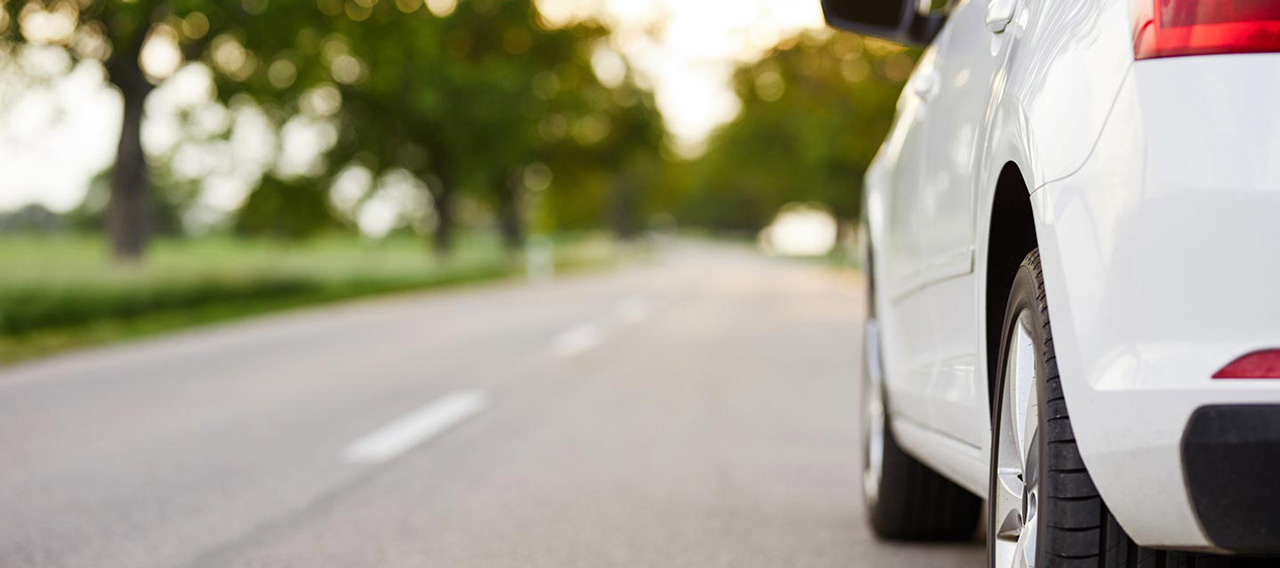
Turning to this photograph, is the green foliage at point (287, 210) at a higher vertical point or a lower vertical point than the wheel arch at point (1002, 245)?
lower

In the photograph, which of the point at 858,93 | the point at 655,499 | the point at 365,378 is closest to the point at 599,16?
the point at 858,93

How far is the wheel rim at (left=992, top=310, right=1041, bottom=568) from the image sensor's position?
89.5 inches

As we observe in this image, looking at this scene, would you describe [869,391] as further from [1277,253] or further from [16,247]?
[16,247]

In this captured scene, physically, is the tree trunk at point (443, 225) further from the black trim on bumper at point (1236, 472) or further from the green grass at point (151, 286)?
the black trim on bumper at point (1236, 472)

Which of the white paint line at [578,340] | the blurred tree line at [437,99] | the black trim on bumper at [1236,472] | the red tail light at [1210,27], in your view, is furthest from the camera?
the blurred tree line at [437,99]

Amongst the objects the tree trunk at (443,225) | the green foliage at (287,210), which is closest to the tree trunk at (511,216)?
the tree trunk at (443,225)

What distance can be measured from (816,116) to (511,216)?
10479 mm

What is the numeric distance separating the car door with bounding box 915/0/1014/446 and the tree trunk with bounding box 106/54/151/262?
20760mm

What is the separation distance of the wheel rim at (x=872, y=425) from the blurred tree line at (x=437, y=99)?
16.5 m

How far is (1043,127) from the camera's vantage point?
7.32 ft

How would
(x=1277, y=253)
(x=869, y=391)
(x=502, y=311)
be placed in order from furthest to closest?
(x=502, y=311) < (x=869, y=391) < (x=1277, y=253)

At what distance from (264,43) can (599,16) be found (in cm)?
2366

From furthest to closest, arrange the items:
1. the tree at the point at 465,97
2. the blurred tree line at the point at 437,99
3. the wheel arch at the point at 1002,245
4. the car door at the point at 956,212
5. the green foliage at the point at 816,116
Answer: the green foliage at the point at 816,116 → the tree at the point at 465,97 → the blurred tree line at the point at 437,99 → the car door at the point at 956,212 → the wheel arch at the point at 1002,245

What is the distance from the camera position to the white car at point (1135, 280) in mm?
1806
